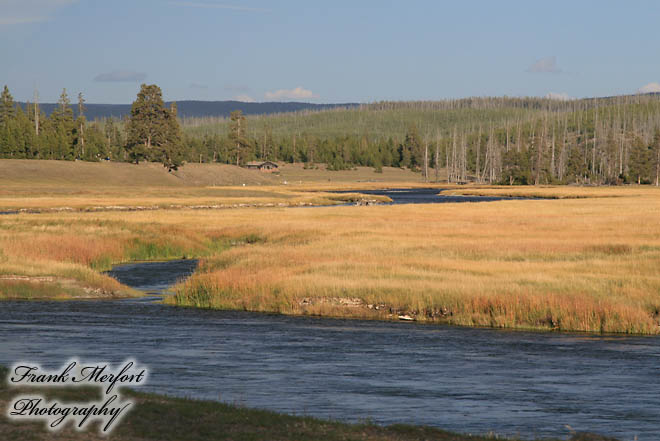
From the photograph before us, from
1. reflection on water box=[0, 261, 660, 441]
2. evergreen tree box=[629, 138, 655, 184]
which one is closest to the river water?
reflection on water box=[0, 261, 660, 441]

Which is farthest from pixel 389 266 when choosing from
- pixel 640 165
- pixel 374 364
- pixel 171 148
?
pixel 640 165

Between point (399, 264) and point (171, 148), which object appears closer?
point (399, 264)

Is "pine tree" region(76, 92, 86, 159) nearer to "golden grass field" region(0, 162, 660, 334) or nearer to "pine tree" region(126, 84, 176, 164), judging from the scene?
"pine tree" region(126, 84, 176, 164)

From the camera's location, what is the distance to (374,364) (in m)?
21.4

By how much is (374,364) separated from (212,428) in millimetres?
8585

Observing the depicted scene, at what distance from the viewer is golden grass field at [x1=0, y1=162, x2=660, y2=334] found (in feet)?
93.6

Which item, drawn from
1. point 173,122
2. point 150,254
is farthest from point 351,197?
point 150,254

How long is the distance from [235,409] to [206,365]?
6.35m

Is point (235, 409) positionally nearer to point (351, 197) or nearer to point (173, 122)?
point (351, 197)

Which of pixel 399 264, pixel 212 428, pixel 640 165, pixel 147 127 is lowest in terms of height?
pixel 399 264

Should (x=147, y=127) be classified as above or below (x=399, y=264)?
above

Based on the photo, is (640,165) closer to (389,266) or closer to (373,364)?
(389,266)

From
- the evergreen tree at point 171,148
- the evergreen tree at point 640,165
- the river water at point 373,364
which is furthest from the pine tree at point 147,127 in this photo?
the river water at point 373,364

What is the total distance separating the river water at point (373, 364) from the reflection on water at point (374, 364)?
1.3 inches
